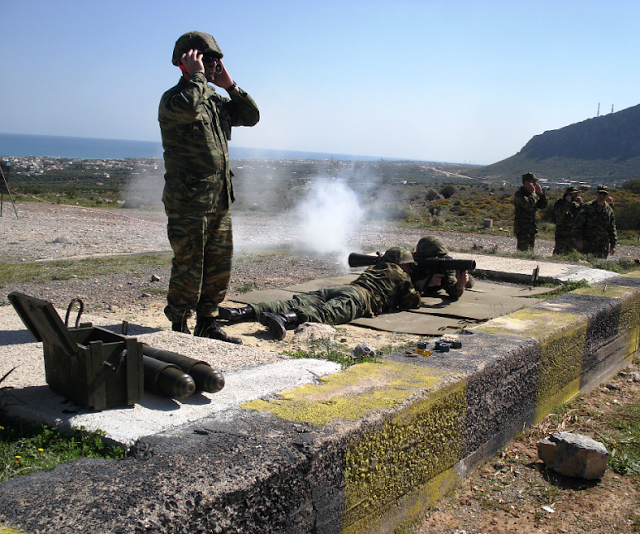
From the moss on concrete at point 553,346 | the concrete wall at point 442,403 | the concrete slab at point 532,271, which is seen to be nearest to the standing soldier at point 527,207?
the concrete slab at point 532,271

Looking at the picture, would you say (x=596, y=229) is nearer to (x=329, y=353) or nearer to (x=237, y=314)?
(x=237, y=314)

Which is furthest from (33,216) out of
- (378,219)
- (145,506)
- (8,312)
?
(145,506)

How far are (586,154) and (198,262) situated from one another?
7710cm

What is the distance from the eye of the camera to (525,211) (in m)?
11.4

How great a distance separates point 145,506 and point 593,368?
3.85 meters

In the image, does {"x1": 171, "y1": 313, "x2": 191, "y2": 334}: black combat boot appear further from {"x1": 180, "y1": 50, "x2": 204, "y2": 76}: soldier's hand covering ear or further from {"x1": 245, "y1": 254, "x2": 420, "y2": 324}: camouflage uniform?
{"x1": 180, "y1": 50, "x2": 204, "y2": 76}: soldier's hand covering ear

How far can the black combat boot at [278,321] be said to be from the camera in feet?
14.5

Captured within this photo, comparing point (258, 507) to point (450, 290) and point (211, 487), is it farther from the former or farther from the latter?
point (450, 290)

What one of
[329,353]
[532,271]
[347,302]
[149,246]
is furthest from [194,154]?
[149,246]

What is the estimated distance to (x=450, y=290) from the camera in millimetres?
6055

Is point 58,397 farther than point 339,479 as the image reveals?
Yes

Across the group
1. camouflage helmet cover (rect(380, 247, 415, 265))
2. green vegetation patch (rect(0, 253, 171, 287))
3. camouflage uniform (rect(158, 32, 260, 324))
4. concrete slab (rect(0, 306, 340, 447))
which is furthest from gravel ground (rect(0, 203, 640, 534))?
camouflage helmet cover (rect(380, 247, 415, 265))

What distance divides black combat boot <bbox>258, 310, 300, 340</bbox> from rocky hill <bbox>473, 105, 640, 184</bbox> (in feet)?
190

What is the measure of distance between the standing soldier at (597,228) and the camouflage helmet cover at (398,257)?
21.5ft
